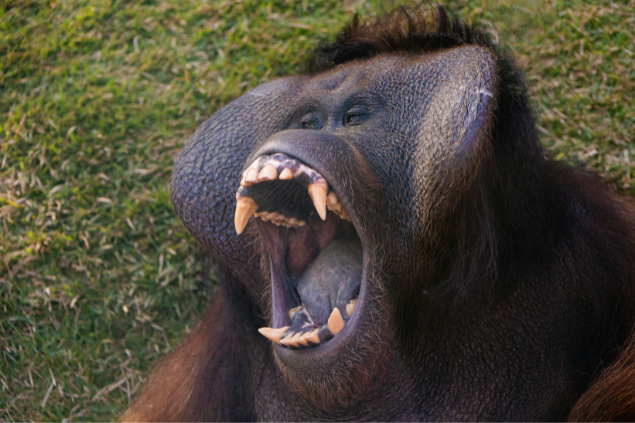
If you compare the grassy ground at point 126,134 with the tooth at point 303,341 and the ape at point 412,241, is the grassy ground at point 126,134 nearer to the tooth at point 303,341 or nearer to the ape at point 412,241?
the ape at point 412,241

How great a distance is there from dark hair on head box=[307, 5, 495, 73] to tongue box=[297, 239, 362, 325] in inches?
26.5

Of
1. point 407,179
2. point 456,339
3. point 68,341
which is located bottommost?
point 68,341

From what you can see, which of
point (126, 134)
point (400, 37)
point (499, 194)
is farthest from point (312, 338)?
point (126, 134)

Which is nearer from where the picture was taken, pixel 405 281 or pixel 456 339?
pixel 405 281

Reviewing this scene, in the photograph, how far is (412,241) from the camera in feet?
5.31

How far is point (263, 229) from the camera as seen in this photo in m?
1.87

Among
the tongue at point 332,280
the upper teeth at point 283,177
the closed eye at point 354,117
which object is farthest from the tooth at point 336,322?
the closed eye at point 354,117

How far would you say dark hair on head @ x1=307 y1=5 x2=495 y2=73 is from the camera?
189 centimetres

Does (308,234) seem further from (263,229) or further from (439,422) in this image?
(439,422)

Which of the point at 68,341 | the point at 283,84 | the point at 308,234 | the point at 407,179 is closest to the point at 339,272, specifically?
the point at 308,234

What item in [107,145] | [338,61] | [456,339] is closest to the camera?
[456,339]

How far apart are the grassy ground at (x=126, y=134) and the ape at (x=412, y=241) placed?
2.31 ft

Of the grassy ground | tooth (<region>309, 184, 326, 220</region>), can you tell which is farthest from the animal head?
the grassy ground

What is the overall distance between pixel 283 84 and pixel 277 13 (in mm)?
1275
